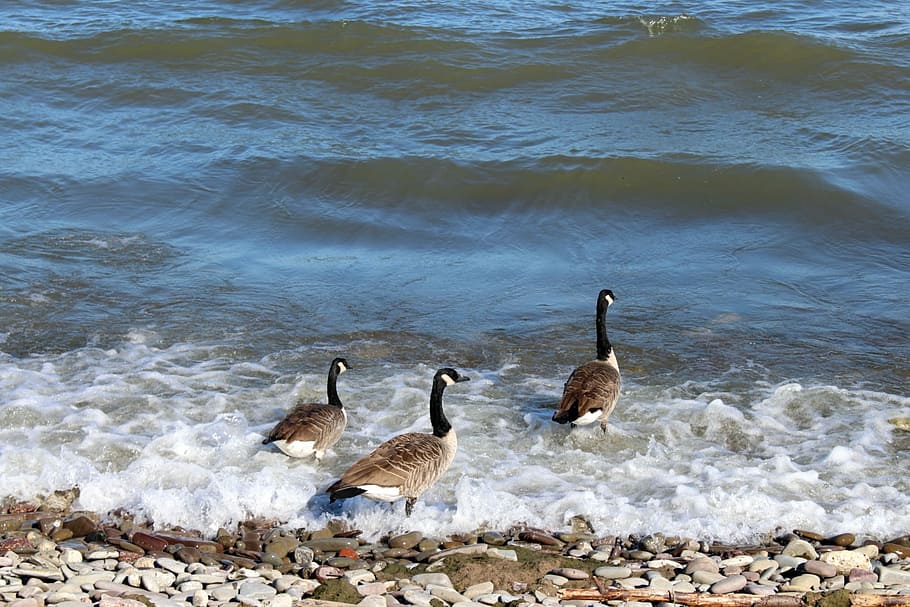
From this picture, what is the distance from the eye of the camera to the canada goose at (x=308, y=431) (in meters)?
8.75

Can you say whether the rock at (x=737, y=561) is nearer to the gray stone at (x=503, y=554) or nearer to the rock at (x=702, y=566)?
the rock at (x=702, y=566)

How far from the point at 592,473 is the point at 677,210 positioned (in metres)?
8.31

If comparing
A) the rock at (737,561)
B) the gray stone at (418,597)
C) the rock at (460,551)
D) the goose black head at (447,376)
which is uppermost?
the goose black head at (447,376)

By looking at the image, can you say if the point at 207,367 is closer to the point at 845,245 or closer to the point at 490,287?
the point at 490,287

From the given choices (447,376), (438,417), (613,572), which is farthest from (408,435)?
(613,572)

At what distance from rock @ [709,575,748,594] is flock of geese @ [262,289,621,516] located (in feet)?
7.45

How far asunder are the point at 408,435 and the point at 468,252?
A: 695cm

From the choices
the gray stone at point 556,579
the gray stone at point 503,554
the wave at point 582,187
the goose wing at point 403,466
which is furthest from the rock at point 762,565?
the wave at point 582,187

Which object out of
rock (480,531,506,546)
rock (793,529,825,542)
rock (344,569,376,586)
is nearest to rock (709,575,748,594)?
rock (793,529,825,542)

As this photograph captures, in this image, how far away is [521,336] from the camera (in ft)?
39.5

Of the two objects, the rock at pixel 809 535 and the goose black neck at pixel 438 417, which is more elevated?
the goose black neck at pixel 438 417

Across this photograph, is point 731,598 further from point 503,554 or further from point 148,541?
point 148,541

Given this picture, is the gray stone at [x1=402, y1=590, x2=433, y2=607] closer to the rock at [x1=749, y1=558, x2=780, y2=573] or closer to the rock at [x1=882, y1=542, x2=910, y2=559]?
the rock at [x1=749, y1=558, x2=780, y2=573]

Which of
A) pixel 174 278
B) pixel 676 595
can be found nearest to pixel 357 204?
pixel 174 278
